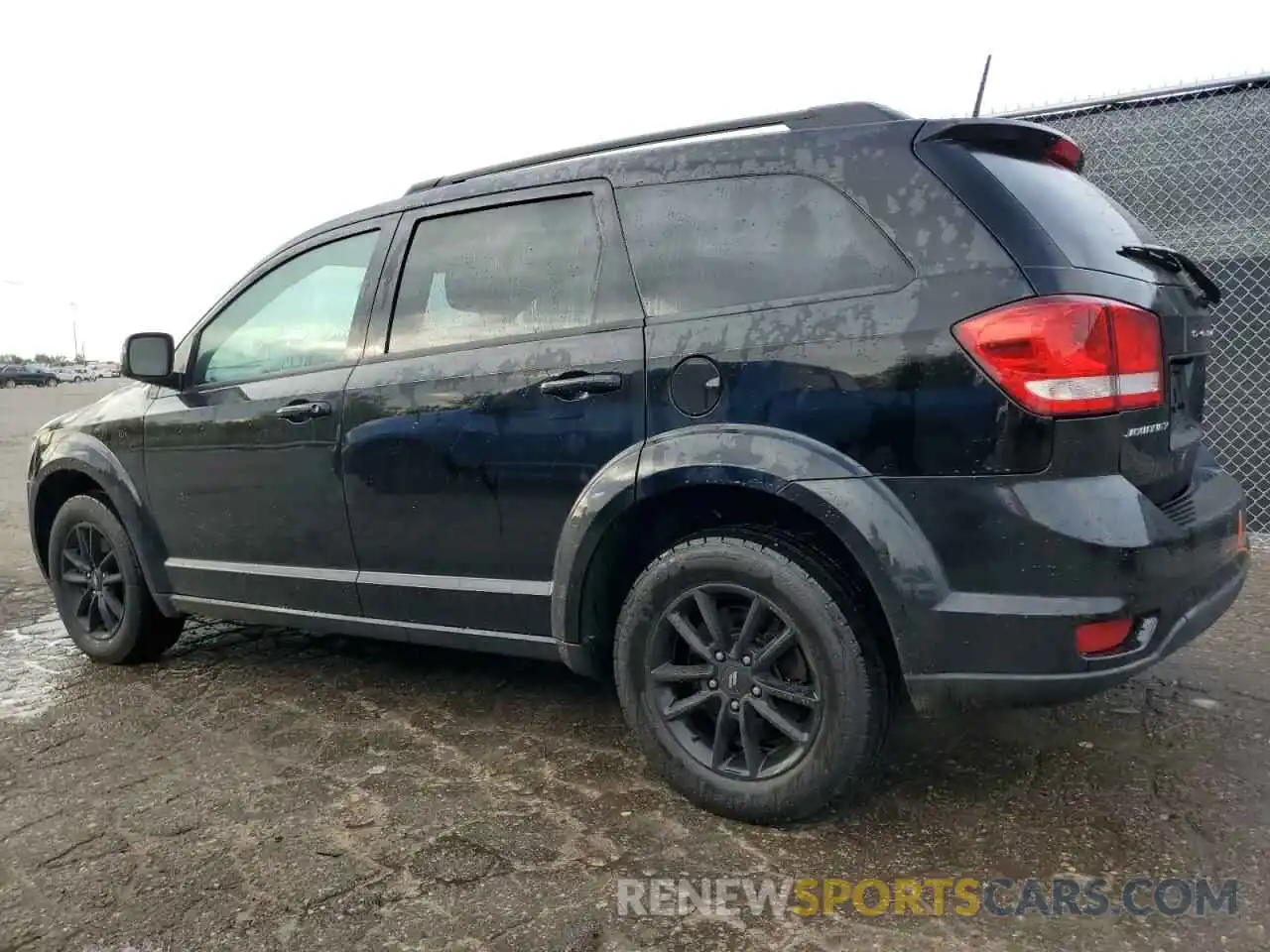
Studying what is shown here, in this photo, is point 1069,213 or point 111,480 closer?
point 1069,213

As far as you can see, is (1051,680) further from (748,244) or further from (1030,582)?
(748,244)

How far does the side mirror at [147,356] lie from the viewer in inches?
153

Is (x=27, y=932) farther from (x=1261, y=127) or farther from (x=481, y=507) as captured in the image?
(x=1261, y=127)

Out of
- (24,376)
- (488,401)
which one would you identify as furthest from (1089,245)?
(24,376)

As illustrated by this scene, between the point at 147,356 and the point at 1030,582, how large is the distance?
343 cm

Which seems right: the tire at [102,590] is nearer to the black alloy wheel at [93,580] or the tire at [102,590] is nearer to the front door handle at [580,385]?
the black alloy wheel at [93,580]

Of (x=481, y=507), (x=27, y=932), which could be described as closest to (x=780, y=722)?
(x=481, y=507)

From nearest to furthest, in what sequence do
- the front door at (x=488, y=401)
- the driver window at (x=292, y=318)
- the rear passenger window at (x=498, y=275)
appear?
1. the front door at (x=488, y=401)
2. the rear passenger window at (x=498, y=275)
3. the driver window at (x=292, y=318)

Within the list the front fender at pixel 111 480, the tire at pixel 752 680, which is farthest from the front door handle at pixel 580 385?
the front fender at pixel 111 480

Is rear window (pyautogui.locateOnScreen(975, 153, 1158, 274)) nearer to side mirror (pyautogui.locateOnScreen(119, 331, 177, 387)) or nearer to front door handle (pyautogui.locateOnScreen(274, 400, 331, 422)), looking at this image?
front door handle (pyautogui.locateOnScreen(274, 400, 331, 422))

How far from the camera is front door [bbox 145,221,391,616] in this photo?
3.42 m

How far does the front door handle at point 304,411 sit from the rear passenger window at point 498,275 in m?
0.34

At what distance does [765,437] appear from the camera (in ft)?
8.10

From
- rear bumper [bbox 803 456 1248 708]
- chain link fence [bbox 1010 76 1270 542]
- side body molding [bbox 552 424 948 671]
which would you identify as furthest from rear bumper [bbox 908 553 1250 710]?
A: chain link fence [bbox 1010 76 1270 542]
